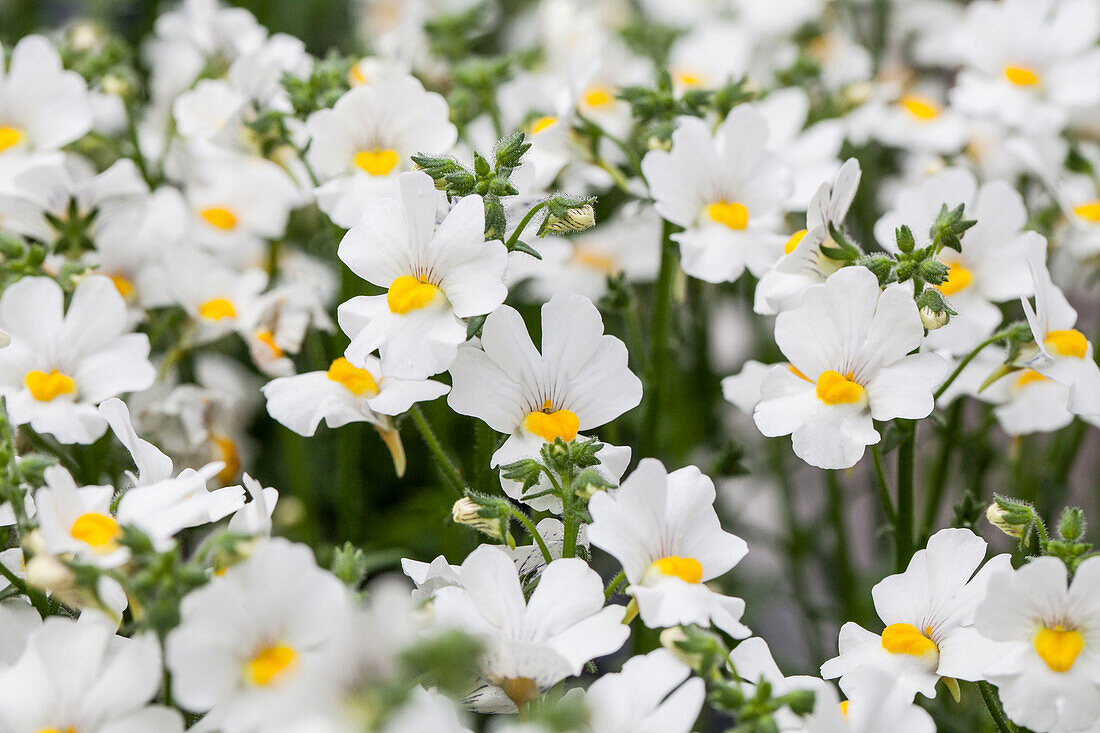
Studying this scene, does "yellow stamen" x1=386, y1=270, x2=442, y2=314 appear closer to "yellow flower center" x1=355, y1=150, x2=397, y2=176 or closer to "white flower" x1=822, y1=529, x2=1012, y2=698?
"yellow flower center" x1=355, y1=150, x2=397, y2=176

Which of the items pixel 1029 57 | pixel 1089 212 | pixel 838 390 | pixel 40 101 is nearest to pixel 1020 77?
pixel 1029 57

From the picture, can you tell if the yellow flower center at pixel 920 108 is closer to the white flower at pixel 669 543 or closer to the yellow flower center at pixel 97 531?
the white flower at pixel 669 543

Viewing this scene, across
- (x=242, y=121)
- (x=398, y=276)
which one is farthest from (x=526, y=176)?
(x=242, y=121)

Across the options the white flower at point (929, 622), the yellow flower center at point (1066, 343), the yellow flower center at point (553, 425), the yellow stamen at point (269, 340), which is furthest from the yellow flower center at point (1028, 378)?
the yellow stamen at point (269, 340)

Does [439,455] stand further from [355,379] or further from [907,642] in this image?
[907,642]

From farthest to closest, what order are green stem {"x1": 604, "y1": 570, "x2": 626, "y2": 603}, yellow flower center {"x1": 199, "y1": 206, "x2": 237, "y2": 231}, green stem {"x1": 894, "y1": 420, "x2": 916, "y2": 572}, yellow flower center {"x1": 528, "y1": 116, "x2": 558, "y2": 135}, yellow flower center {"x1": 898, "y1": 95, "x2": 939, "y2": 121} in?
yellow flower center {"x1": 898, "y1": 95, "x2": 939, "y2": 121}
yellow flower center {"x1": 199, "y1": 206, "x2": 237, "y2": 231}
yellow flower center {"x1": 528, "y1": 116, "x2": 558, "y2": 135}
green stem {"x1": 894, "y1": 420, "x2": 916, "y2": 572}
green stem {"x1": 604, "y1": 570, "x2": 626, "y2": 603}

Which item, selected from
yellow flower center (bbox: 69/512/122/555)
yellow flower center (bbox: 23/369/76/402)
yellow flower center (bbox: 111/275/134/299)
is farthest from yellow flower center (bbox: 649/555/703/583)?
yellow flower center (bbox: 111/275/134/299)
